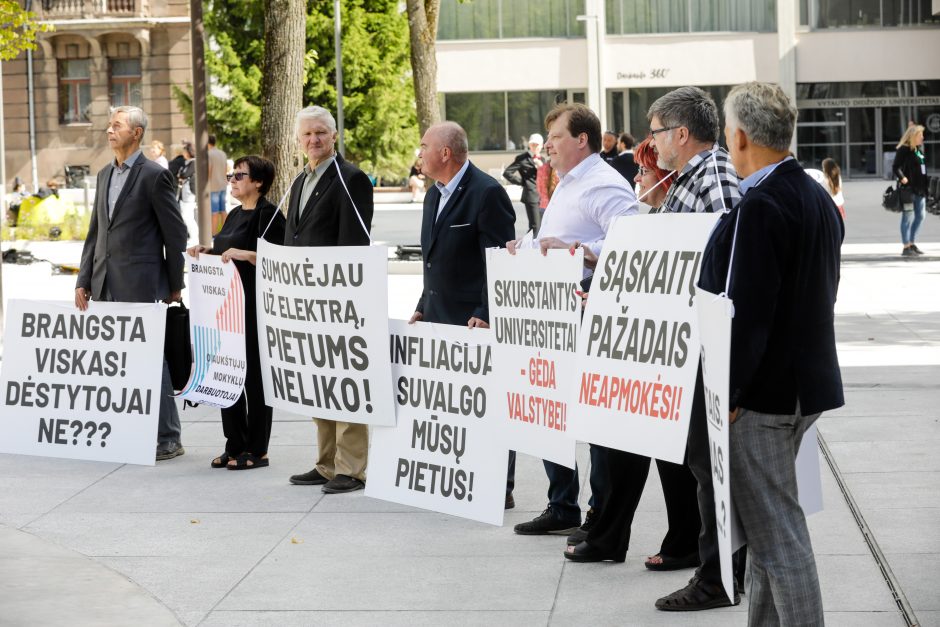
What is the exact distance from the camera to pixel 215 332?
8336mm

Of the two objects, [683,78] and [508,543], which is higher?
[683,78]

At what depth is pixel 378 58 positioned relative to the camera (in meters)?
39.2

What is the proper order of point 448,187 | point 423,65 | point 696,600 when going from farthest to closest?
point 423,65 → point 448,187 → point 696,600

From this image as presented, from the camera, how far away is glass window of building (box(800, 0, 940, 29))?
54.2m

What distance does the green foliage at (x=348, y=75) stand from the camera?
38906 millimetres

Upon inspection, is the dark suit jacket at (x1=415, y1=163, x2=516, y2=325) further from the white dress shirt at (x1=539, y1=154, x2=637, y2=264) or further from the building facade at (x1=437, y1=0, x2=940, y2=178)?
the building facade at (x1=437, y1=0, x2=940, y2=178)

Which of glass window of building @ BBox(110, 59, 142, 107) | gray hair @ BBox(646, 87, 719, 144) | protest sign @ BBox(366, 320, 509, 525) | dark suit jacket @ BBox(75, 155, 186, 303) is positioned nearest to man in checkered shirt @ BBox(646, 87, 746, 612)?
gray hair @ BBox(646, 87, 719, 144)

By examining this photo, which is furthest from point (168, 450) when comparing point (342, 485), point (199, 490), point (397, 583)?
point (397, 583)

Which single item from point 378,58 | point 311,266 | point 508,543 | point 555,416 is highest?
point 378,58

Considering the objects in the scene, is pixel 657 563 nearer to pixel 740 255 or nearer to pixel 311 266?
pixel 740 255

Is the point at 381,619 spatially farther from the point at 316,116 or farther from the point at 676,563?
the point at 316,116

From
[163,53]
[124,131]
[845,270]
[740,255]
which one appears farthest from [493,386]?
[163,53]

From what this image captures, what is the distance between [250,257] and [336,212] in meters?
0.71

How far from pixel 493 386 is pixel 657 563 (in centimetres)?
123
